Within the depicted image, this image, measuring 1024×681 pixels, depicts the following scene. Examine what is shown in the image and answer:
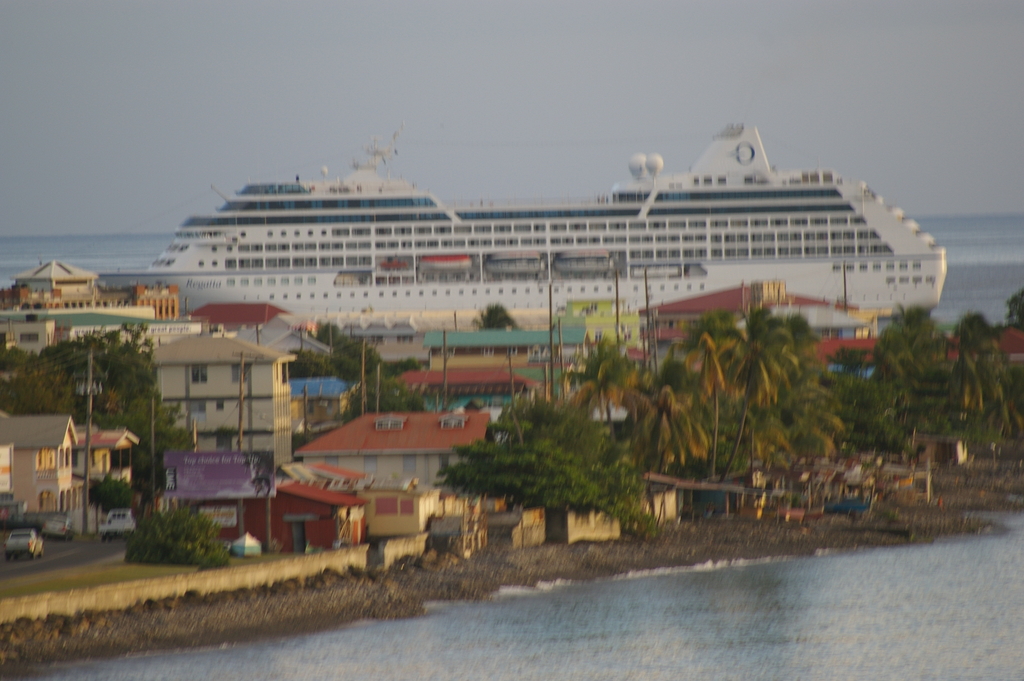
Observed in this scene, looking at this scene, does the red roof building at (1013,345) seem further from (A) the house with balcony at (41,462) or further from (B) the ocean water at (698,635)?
(A) the house with balcony at (41,462)

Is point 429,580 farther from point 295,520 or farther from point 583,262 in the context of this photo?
point 583,262

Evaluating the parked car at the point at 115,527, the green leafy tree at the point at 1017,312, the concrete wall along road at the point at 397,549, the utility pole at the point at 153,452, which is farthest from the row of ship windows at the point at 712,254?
the concrete wall along road at the point at 397,549

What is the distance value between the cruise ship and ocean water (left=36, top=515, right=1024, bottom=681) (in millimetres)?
53236

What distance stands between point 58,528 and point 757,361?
1515 centimetres

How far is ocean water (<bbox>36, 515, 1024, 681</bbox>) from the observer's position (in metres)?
21.8

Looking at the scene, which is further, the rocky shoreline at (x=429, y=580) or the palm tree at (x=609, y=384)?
the palm tree at (x=609, y=384)

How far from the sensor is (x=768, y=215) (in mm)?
85438

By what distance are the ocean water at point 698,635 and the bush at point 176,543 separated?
2.09 metres

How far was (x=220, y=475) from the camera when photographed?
25.2 m

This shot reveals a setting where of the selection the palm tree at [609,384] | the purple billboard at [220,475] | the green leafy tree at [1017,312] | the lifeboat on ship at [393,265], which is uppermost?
the lifeboat on ship at [393,265]

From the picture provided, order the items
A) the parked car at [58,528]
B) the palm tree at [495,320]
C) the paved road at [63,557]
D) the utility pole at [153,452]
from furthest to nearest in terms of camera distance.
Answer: the palm tree at [495,320]
the utility pole at [153,452]
the parked car at [58,528]
the paved road at [63,557]

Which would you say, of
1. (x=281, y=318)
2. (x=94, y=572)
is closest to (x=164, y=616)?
(x=94, y=572)

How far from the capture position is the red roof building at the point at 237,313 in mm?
77562

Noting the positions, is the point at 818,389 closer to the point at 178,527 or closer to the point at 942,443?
the point at 942,443
